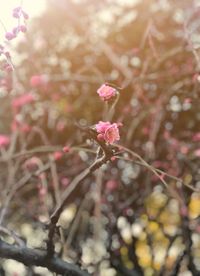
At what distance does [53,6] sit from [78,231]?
1.97m

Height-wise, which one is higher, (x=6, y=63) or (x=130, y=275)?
(x=6, y=63)

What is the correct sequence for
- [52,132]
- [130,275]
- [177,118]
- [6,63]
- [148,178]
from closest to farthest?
[6,63] → [130,275] → [148,178] → [177,118] → [52,132]

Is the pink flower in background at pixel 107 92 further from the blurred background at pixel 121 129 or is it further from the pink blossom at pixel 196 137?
the pink blossom at pixel 196 137

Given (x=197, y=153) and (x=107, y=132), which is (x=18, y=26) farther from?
(x=197, y=153)

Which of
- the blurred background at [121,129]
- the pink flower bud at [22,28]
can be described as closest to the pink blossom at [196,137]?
the blurred background at [121,129]

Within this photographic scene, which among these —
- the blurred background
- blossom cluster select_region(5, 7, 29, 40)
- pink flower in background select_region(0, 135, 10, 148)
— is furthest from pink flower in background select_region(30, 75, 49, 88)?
blossom cluster select_region(5, 7, 29, 40)

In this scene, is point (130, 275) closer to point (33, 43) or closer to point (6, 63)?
point (6, 63)

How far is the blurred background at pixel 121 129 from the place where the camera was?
3.03m

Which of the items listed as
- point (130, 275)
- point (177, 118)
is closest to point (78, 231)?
point (130, 275)

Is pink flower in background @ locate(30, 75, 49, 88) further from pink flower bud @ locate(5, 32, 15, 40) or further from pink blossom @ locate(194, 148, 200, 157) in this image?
pink flower bud @ locate(5, 32, 15, 40)

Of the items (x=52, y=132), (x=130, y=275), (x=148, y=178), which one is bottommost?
(x=130, y=275)

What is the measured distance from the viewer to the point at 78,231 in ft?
11.3

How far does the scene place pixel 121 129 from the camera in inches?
126

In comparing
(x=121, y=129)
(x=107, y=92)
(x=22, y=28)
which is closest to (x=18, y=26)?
(x=22, y=28)
